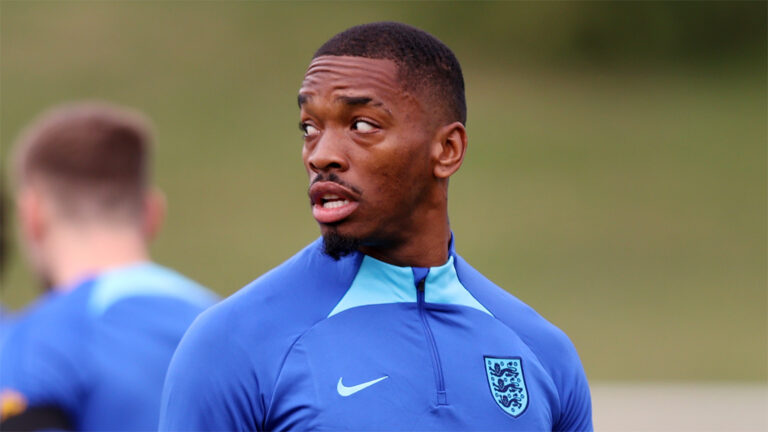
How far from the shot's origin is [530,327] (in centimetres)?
243

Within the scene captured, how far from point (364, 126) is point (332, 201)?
0.55 ft

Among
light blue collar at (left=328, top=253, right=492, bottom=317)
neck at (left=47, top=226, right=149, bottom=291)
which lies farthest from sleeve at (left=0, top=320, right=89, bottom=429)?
light blue collar at (left=328, top=253, right=492, bottom=317)

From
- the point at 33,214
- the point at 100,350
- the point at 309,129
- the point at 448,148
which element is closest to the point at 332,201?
the point at 309,129

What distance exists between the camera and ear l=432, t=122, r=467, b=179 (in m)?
2.28

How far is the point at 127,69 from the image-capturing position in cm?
2672

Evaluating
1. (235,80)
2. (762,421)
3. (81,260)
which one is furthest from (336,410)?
(235,80)

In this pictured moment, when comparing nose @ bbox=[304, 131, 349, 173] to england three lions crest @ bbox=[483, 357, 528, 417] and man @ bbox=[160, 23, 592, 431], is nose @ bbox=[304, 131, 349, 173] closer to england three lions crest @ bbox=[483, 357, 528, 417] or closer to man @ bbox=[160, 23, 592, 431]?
man @ bbox=[160, 23, 592, 431]

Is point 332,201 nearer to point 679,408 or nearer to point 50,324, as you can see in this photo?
point 50,324

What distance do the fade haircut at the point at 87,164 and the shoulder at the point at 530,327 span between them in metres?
1.67

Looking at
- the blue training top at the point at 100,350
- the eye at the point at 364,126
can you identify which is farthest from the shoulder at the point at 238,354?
the blue training top at the point at 100,350

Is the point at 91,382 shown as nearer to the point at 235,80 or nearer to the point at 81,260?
the point at 81,260

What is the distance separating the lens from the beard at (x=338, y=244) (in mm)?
2219

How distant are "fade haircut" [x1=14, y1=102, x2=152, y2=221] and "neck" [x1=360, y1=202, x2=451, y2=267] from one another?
5.44 feet

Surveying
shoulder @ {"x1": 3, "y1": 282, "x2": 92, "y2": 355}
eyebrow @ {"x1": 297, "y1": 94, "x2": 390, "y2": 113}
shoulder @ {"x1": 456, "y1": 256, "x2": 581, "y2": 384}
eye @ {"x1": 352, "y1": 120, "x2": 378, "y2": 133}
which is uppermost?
eyebrow @ {"x1": 297, "y1": 94, "x2": 390, "y2": 113}
